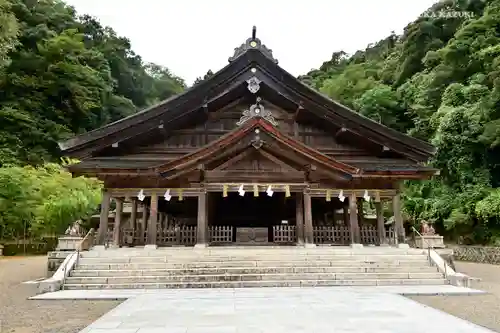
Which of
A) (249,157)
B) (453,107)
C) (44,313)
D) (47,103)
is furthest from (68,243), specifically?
(47,103)

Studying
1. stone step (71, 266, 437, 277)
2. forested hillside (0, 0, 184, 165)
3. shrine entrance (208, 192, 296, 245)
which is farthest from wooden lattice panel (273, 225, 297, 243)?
forested hillside (0, 0, 184, 165)

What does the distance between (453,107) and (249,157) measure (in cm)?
2168

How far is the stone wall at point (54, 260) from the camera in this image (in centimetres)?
1192

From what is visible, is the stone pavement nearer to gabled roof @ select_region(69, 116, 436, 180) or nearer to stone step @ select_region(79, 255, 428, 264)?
stone step @ select_region(79, 255, 428, 264)

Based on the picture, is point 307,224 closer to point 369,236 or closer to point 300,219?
point 300,219

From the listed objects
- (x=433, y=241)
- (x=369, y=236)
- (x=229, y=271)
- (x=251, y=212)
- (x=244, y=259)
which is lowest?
(x=229, y=271)

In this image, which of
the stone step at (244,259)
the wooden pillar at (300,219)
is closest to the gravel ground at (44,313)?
the stone step at (244,259)

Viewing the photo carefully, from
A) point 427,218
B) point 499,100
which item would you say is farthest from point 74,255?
point 499,100

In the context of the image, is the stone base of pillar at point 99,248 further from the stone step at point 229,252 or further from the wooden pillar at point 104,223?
the wooden pillar at point 104,223

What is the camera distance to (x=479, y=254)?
72.2ft

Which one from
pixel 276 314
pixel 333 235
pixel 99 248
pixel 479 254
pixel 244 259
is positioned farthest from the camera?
pixel 479 254

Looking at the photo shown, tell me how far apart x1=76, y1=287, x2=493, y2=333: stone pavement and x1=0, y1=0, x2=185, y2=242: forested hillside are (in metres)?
19.5

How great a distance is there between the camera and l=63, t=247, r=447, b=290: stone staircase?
10.6m

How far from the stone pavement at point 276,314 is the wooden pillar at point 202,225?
4473 mm
